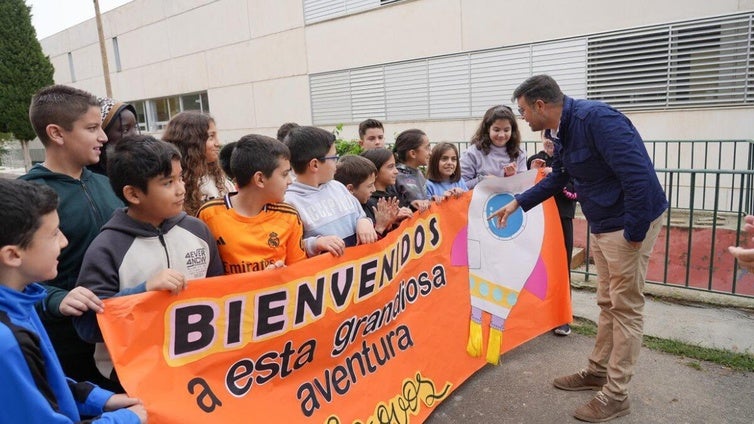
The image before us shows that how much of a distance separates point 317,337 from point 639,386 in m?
2.40

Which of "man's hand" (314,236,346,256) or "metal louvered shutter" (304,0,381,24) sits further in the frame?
"metal louvered shutter" (304,0,381,24)

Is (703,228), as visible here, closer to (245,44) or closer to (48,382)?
(48,382)

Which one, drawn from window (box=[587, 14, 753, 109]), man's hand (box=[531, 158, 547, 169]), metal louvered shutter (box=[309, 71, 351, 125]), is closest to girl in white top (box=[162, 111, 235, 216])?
man's hand (box=[531, 158, 547, 169])

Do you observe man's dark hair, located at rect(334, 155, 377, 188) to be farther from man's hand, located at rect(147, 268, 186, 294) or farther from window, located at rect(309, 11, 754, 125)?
window, located at rect(309, 11, 754, 125)

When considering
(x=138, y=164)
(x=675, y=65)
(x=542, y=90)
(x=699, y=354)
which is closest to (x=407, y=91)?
(x=675, y=65)

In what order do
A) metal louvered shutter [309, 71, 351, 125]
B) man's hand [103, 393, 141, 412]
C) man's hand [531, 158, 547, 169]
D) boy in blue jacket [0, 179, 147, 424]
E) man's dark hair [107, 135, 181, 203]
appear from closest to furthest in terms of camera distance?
boy in blue jacket [0, 179, 147, 424]
man's hand [103, 393, 141, 412]
man's dark hair [107, 135, 181, 203]
man's hand [531, 158, 547, 169]
metal louvered shutter [309, 71, 351, 125]

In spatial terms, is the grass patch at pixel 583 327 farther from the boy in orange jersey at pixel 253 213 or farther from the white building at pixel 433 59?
the white building at pixel 433 59

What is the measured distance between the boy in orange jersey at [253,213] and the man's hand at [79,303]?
698mm

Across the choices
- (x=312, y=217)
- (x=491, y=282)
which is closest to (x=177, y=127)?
(x=312, y=217)

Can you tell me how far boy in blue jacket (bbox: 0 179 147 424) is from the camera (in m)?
1.31

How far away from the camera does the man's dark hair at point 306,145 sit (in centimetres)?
278

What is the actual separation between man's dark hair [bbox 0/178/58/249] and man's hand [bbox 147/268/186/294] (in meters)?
0.46

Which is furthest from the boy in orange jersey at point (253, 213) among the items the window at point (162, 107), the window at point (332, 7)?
the window at point (162, 107)

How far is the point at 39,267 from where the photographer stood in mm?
1485
